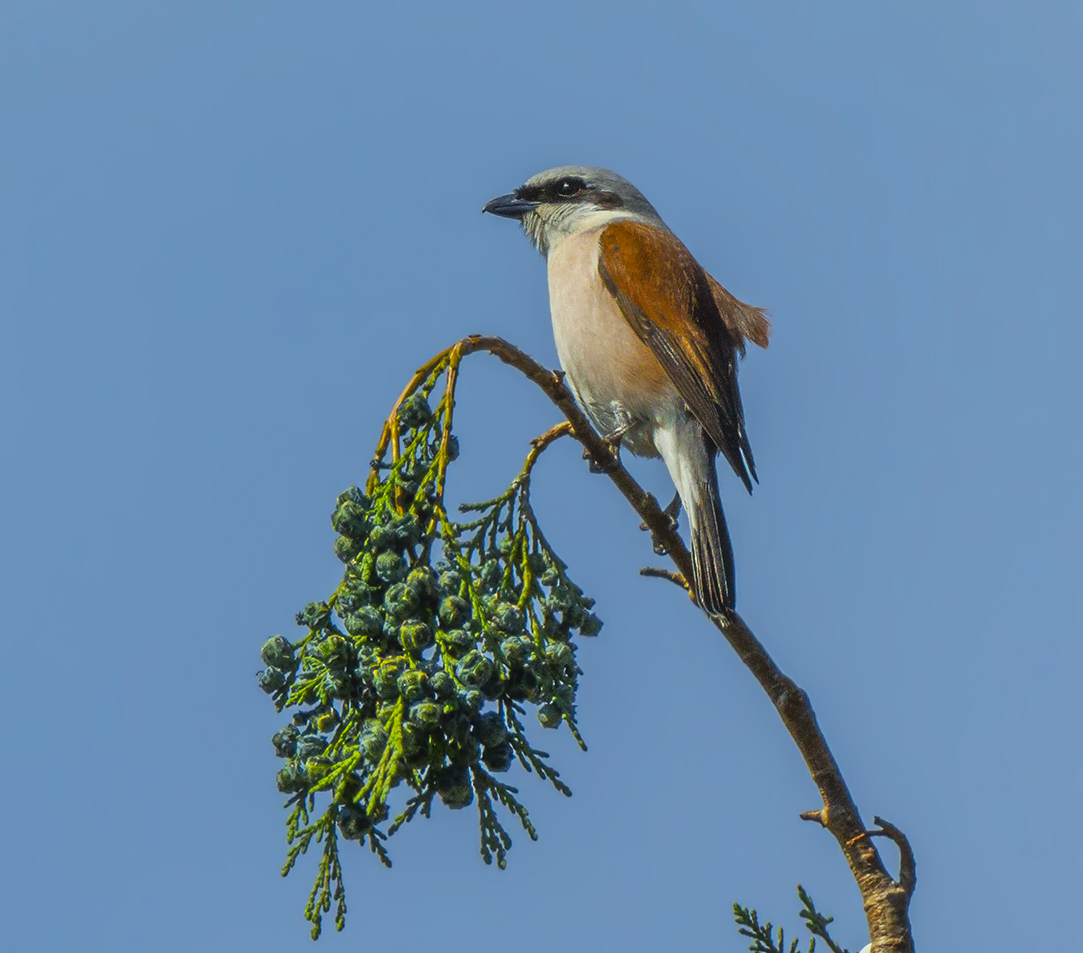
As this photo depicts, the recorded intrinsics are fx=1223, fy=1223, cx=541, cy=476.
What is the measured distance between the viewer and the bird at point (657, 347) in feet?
17.4

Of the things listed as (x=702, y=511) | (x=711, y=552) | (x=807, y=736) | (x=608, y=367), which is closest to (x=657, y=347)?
(x=608, y=367)

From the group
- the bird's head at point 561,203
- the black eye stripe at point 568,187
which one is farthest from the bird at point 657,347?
the black eye stripe at point 568,187

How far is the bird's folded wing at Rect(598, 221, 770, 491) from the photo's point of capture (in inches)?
211

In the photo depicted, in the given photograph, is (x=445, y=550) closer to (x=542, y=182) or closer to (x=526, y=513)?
(x=526, y=513)

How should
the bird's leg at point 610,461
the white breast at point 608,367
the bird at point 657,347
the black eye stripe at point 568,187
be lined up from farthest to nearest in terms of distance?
1. the black eye stripe at point 568,187
2. the white breast at point 608,367
3. the bird at point 657,347
4. the bird's leg at point 610,461

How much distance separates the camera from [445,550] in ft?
10.5

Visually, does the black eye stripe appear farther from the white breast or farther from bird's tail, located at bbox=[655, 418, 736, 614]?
bird's tail, located at bbox=[655, 418, 736, 614]

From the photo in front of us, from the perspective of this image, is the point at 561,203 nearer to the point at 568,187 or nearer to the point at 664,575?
the point at 568,187

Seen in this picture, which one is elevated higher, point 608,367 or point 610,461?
point 608,367

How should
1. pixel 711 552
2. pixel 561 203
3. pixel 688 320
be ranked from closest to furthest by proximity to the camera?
pixel 711 552 < pixel 688 320 < pixel 561 203

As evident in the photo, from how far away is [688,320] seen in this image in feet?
18.9

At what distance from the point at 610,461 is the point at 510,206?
3.33 meters

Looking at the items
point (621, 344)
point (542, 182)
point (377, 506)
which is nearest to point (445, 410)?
point (377, 506)

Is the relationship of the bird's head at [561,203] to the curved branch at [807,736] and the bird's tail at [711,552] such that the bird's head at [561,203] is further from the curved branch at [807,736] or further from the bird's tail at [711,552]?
the curved branch at [807,736]
